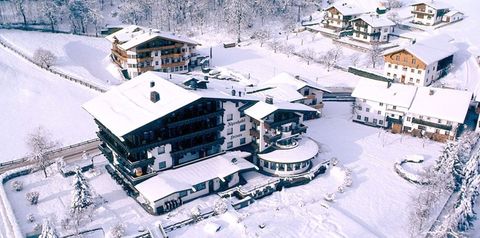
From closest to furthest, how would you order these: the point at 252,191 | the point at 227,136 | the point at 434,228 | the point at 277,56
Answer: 1. the point at 434,228
2. the point at 252,191
3. the point at 227,136
4. the point at 277,56

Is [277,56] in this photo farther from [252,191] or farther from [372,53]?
[252,191]

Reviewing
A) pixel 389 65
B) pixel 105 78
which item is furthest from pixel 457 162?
pixel 105 78

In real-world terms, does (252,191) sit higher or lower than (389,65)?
lower

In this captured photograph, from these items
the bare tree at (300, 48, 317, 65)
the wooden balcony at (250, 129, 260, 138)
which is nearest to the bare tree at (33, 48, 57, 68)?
the wooden balcony at (250, 129, 260, 138)

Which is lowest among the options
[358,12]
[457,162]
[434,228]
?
[434,228]

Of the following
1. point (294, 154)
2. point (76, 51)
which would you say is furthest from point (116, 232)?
point (76, 51)

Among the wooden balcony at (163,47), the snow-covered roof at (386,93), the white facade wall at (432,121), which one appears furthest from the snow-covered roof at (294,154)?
the wooden balcony at (163,47)

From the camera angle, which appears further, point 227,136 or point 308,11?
point 308,11

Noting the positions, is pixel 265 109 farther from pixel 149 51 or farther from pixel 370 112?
pixel 149 51
